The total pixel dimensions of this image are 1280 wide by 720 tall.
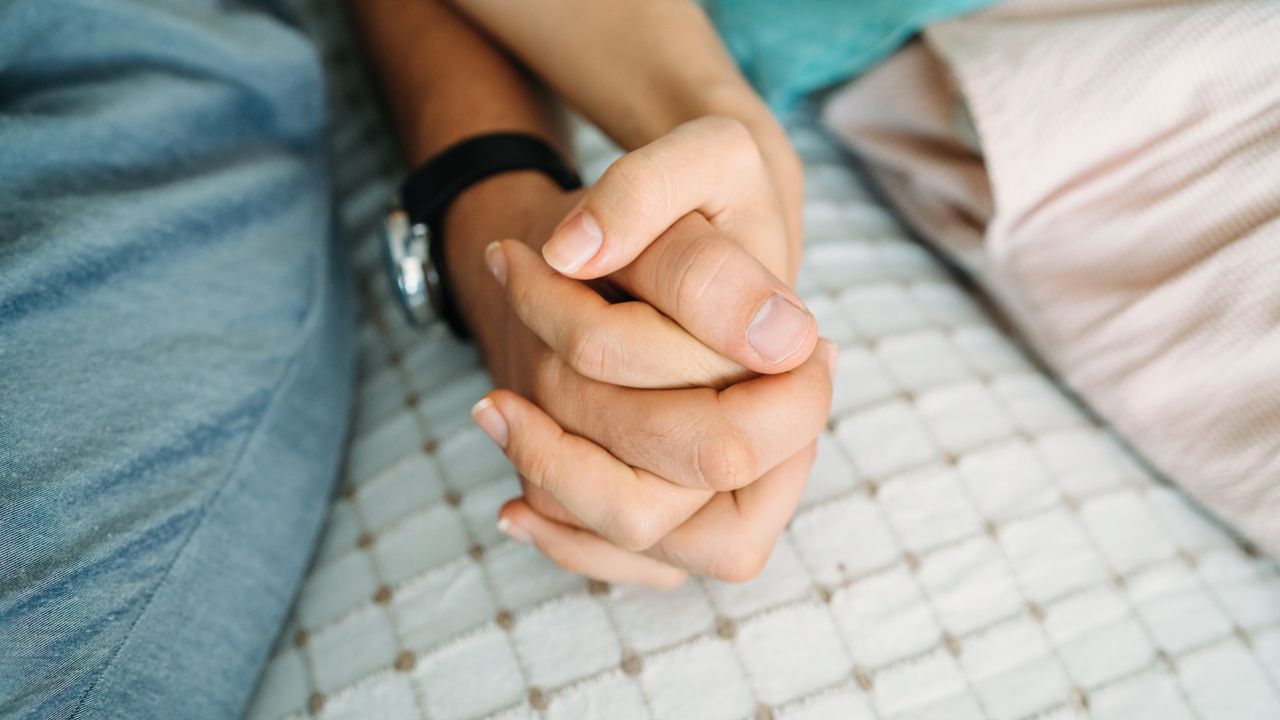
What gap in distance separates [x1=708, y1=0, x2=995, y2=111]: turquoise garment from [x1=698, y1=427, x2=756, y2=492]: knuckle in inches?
15.6

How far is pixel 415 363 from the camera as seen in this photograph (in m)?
0.60

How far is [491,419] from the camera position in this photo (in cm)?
45

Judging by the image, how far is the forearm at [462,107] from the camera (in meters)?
0.58

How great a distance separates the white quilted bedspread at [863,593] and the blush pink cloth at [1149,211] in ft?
0.16

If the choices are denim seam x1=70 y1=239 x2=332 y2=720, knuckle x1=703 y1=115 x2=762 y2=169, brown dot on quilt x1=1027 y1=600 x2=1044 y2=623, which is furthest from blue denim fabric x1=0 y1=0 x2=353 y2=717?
brown dot on quilt x1=1027 y1=600 x2=1044 y2=623

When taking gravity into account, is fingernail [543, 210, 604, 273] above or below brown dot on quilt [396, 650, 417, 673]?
above

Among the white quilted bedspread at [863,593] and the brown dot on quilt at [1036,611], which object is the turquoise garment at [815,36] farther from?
the brown dot on quilt at [1036,611]

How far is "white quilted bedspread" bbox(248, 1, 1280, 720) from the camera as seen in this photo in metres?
0.44

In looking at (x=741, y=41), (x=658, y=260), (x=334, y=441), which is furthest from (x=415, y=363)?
(x=741, y=41)

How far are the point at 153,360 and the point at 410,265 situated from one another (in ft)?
0.60

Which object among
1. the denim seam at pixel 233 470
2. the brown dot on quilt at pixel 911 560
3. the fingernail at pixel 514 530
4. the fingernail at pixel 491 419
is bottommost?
the brown dot on quilt at pixel 911 560

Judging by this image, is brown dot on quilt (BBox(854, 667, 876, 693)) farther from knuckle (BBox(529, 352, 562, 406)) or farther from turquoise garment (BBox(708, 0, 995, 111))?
turquoise garment (BBox(708, 0, 995, 111))

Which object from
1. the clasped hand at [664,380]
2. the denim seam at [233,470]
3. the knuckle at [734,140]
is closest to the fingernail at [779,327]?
the clasped hand at [664,380]

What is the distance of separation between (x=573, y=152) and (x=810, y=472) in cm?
41
